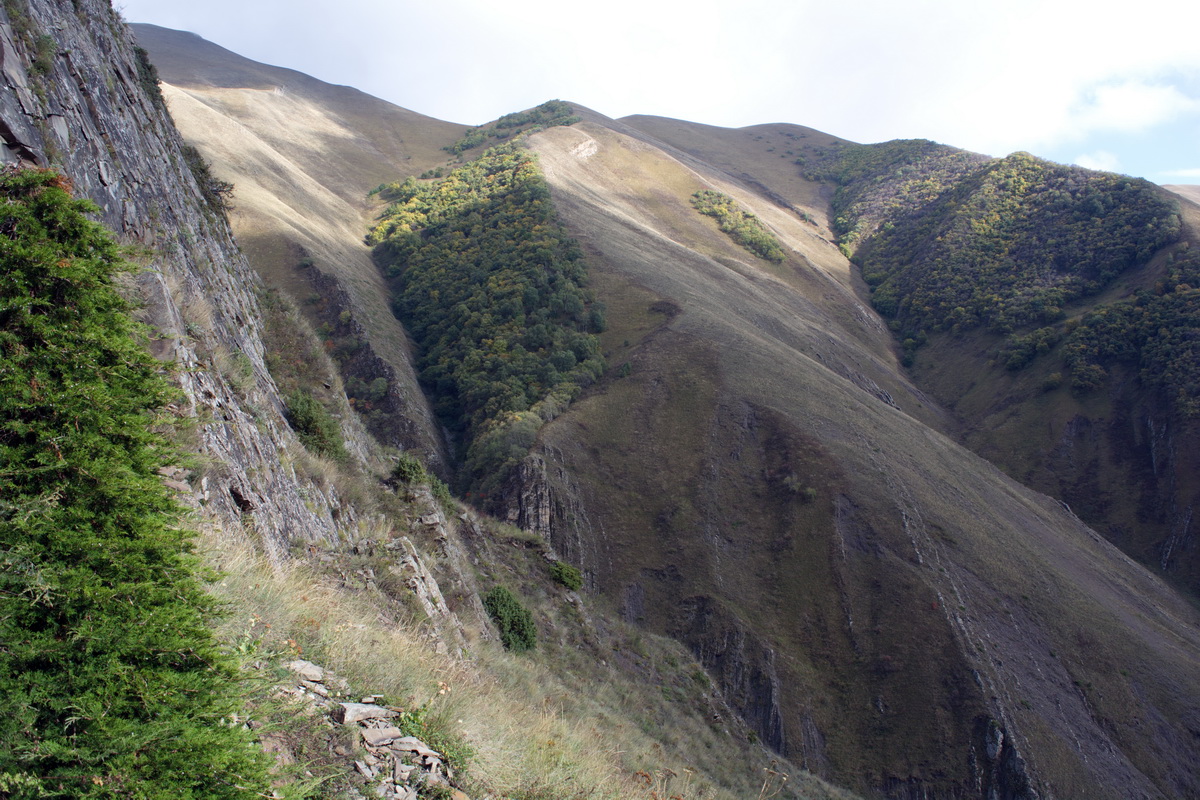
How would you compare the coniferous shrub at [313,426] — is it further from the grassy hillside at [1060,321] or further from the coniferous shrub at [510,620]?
the grassy hillside at [1060,321]

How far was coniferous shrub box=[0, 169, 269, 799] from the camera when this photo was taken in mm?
3381

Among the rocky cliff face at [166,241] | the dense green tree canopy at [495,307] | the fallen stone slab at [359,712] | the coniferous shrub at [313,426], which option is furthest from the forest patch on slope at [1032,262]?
the fallen stone slab at [359,712]

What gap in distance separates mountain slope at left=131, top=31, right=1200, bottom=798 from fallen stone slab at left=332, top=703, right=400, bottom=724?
2298 cm

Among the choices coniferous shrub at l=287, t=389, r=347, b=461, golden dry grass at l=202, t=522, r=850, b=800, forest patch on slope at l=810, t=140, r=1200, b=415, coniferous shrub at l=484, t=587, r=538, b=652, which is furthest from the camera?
forest patch on slope at l=810, t=140, r=1200, b=415

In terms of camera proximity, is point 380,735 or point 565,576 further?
point 565,576

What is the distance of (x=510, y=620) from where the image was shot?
1602 centimetres

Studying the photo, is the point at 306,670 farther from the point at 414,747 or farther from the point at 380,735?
the point at 414,747

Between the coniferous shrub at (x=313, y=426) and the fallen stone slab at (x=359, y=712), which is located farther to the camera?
the coniferous shrub at (x=313, y=426)

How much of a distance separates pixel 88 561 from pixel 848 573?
29.6 meters

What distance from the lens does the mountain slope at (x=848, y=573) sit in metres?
23.3

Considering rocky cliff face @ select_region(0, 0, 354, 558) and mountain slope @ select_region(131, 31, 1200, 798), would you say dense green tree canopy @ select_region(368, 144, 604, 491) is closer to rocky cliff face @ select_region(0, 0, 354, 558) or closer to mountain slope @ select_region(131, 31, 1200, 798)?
mountain slope @ select_region(131, 31, 1200, 798)

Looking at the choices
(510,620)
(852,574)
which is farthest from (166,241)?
(852,574)

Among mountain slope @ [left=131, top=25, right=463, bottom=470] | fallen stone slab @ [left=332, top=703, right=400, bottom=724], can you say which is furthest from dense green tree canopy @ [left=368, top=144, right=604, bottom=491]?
fallen stone slab @ [left=332, top=703, right=400, bottom=724]

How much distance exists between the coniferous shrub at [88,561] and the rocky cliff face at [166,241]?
3.21 feet
